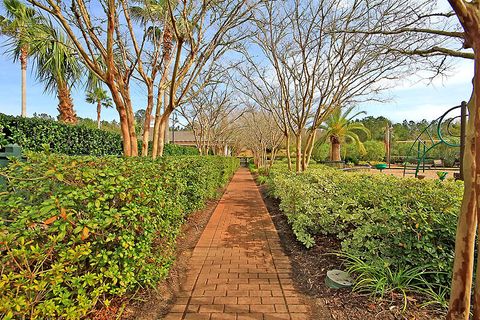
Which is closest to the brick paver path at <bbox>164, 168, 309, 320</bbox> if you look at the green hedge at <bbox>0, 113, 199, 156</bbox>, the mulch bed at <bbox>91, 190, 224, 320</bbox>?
the mulch bed at <bbox>91, 190, 224, 320</bbox>

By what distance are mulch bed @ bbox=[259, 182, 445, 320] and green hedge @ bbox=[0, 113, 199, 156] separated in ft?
11.2

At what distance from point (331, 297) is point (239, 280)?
40.7 inches

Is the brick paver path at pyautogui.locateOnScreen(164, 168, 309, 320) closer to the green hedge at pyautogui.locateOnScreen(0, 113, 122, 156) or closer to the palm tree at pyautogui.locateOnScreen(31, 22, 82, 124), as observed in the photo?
the green hedge at pyautogui.locateOnScreen(0, 113, 122, 156)

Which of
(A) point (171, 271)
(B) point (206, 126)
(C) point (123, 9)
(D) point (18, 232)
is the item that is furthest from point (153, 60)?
(B) point (206, 126)

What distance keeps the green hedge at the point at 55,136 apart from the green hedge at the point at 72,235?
130 cm

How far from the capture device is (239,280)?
2.93 metres

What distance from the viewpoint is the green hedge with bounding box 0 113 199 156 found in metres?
4.06

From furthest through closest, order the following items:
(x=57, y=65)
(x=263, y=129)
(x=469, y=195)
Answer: (x=263, y=129), (x=57, y=65), (x=469, y=195)

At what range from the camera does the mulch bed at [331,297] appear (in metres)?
2.12

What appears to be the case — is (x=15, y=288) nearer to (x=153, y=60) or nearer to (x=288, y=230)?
(x=288, y=230)

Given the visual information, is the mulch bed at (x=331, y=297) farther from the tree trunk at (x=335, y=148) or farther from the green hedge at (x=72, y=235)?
the tree trunk at (x=335, y=148)

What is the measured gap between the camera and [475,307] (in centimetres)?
142

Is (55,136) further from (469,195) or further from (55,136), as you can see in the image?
(469,195)

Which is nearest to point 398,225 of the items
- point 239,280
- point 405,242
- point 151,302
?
point 405,242
